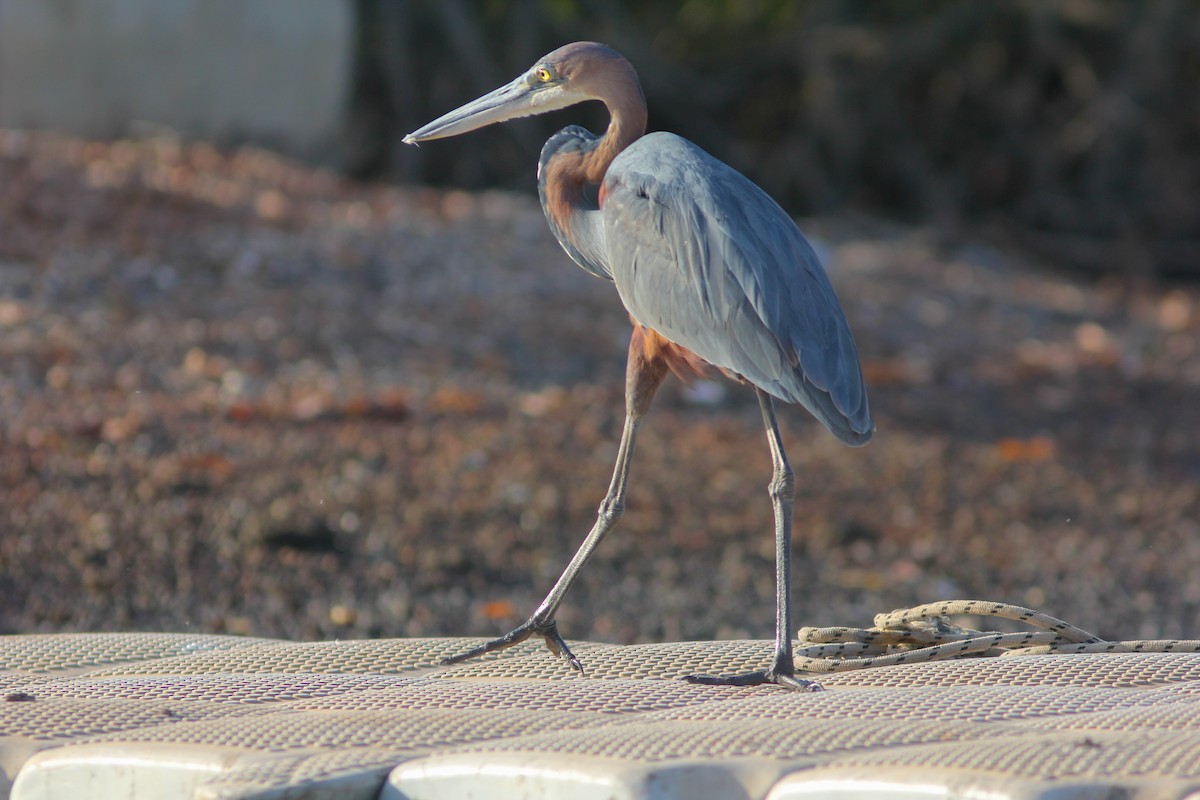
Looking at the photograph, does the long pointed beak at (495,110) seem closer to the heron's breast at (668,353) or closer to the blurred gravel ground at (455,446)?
the heron's breast at (668,353)

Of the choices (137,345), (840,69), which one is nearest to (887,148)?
(840,69)

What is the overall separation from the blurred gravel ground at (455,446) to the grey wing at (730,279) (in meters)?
1.85

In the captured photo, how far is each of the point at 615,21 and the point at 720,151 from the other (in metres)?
1.34

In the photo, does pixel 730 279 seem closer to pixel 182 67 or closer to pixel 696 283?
pixel 696 283

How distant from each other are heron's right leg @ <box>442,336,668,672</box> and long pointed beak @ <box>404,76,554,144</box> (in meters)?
0.55

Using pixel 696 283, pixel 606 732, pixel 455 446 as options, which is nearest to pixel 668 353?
pixel 696 283

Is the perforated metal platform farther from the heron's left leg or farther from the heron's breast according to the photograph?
the heron's breast

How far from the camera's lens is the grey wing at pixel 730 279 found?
2.72 metres

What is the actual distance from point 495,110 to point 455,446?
2746 millimetres

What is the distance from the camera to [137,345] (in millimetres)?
6355

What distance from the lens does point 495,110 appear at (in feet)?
10.2

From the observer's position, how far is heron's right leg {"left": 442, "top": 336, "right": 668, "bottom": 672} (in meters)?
2.90

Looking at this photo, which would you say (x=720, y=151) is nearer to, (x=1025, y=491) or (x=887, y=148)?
(x=887, y=148)

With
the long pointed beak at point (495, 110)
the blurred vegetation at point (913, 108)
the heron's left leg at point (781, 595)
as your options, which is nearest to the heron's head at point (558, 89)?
the long pointed beak at point (495, 110)
